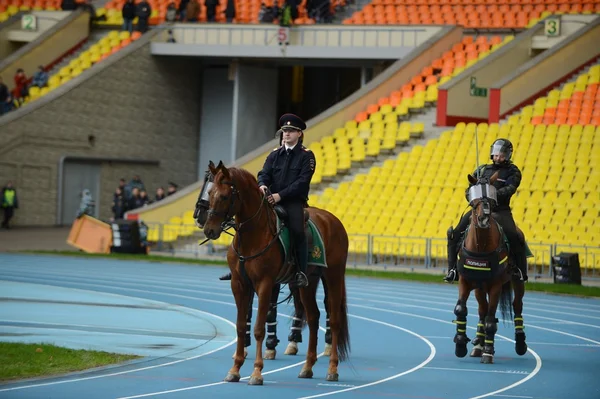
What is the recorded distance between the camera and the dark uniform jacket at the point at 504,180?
15531 millimetres

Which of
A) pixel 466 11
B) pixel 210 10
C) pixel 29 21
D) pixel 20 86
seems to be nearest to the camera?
pixel 20 86

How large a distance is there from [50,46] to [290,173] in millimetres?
A: 34377

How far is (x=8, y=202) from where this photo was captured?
39.3 meters

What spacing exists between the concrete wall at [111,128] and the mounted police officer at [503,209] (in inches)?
1047

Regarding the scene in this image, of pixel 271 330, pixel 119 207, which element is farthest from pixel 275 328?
pixel 119 207

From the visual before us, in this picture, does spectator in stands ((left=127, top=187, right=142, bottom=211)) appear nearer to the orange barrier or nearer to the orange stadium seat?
the orange barrier

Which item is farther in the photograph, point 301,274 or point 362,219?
point 362,219

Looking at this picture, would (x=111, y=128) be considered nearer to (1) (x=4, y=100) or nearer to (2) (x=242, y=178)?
(1) (x=4, y=100)

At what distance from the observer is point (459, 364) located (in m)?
14.4

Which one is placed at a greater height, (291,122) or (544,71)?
(544,71)

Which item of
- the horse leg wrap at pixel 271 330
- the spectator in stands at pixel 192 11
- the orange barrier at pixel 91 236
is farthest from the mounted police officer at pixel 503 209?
the spectator in stands at pixel 192 11

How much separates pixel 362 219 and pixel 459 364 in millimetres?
18191

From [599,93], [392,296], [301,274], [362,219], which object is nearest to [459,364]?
[301,274]

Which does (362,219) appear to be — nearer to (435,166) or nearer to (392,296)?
(435,166)
